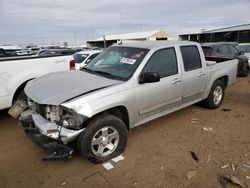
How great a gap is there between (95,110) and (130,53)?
1.55m

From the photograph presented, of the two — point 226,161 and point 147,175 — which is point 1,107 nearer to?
point 147,175

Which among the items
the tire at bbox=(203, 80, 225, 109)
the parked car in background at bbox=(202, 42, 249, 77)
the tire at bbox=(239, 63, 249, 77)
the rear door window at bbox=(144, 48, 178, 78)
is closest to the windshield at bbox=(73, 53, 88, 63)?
the parked car in background at bbox=(202, 42, 249, 77)

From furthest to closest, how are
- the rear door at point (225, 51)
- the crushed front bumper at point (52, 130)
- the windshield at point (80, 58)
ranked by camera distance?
the windshield at point (80, 58) → the rear door at point (225, 51) → the crushed front bumper at point (52, 130)

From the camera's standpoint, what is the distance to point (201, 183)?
10.2 ft

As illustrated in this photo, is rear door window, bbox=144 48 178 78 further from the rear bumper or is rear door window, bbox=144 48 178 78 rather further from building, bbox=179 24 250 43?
building, bbox=179 24 250 43

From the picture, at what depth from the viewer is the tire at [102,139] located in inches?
130

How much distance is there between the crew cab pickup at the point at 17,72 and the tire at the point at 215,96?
395 cm

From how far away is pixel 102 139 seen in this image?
354cm

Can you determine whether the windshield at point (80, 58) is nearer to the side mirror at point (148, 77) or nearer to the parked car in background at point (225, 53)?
the parked car in background at point (225, 53)

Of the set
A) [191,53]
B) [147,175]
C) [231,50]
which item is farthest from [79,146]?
[231,50]

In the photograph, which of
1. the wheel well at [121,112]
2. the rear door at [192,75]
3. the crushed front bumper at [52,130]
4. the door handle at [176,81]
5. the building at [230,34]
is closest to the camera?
the crushed front bumper at [52,130]

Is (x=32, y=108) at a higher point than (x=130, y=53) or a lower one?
lower

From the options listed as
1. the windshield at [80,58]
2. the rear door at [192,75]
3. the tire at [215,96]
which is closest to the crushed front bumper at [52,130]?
the rear door at [192,75]

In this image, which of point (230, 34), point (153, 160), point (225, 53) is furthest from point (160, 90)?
point (230, 34)
